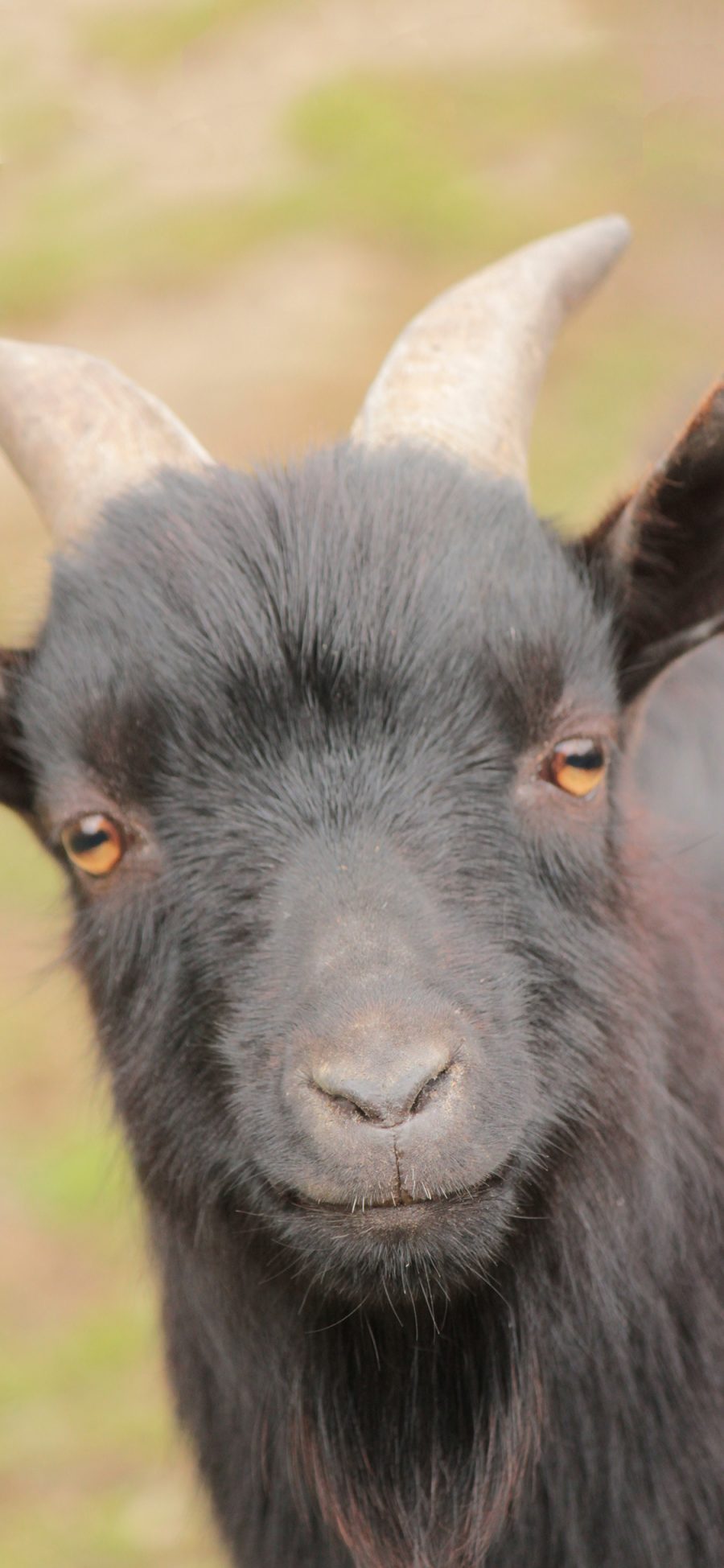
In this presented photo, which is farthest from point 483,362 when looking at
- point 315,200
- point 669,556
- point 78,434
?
point 315,200

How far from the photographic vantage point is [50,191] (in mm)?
14812

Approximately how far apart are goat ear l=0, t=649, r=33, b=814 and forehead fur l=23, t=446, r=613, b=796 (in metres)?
0.09

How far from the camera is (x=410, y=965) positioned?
114 inches

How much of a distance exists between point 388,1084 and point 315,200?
1243cm

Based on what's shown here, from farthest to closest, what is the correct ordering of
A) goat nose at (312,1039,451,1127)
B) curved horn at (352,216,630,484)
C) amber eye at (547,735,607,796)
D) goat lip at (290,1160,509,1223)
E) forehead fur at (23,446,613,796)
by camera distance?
curved horn at (352,216,630,484)
amber eye at (547,735,607,796)
forehead fur at (23,446,613,796)
goat lip at (290,1160,509,1223)
goat nose at (312,1039,451,1127)

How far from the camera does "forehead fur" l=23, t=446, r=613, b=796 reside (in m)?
3.25

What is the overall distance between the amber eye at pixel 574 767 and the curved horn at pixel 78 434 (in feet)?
3.86

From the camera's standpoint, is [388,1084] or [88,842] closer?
[388,1084]

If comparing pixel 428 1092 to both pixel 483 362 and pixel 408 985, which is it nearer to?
pixel 408 985

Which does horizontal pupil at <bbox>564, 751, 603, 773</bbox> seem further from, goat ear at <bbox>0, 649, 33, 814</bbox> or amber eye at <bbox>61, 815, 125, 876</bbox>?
goat ear at <bbox>0, 649, 33, 814</bbox>

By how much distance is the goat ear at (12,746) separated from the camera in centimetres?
369

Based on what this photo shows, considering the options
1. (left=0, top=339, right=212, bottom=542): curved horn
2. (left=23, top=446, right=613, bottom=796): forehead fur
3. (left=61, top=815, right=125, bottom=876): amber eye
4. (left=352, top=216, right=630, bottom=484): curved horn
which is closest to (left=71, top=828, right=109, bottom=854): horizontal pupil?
(left=61, top=815, right=125, bottom=876): amber eye

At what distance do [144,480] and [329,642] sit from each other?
35.1 inches

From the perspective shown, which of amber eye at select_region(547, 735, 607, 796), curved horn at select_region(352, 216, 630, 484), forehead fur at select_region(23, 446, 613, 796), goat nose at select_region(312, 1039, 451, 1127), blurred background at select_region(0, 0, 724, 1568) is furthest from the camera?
blurred background at select_region(0, 0, 724, 1568)
